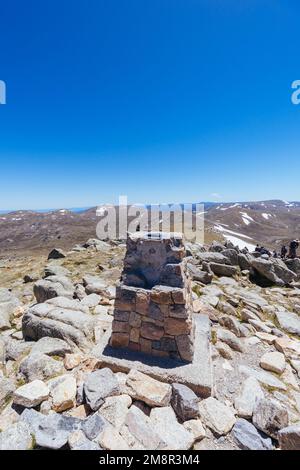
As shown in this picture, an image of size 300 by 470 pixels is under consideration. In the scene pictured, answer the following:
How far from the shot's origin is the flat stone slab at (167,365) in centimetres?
449

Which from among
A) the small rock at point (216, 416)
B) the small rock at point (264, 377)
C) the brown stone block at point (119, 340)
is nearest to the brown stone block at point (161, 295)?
the brown stone block at point (119, 340)

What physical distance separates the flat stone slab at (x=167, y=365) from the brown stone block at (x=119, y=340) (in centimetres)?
9

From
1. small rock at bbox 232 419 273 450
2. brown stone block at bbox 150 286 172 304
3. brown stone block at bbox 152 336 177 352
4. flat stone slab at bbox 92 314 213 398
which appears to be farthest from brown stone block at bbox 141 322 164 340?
small rock at bbox 232 419 273 450

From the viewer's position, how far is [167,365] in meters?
4.82

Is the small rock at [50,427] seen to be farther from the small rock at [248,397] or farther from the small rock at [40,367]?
the small rock at [248,397]

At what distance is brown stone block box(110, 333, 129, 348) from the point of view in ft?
17.2

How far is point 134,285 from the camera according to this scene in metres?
5.21

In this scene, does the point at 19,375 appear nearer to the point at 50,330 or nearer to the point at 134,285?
the point at 50,330

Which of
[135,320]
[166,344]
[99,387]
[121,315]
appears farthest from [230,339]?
[99,387]

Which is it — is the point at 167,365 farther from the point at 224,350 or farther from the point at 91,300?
the point at 91,300

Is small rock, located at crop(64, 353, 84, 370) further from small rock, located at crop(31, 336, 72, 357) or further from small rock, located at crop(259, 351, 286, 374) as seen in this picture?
small rock, located at crop(259, 351, 286, 374)

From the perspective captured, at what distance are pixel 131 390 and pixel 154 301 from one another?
1.60 meters

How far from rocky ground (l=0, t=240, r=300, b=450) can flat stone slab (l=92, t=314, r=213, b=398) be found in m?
0.15
